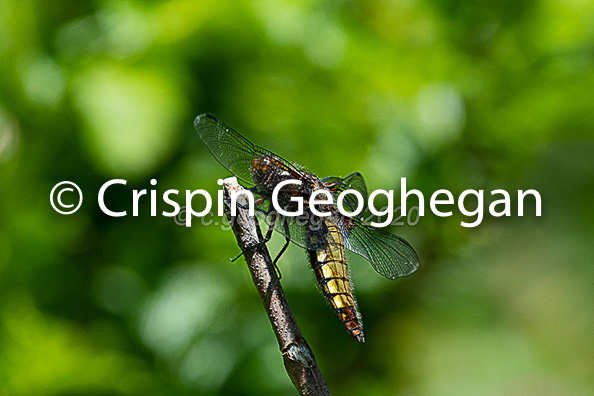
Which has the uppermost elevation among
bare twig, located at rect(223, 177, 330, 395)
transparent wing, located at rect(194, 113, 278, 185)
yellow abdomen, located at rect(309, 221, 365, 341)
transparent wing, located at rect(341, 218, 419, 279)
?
transparent wing, located at rect(194, 113, 278, 185)

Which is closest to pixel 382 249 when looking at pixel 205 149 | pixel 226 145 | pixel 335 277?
pixel 335 277

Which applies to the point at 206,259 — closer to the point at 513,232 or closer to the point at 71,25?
the point at 71,25

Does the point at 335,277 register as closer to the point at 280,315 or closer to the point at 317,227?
the point at 317,227

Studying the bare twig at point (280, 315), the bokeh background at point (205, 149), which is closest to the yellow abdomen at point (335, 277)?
the bare twig at point (280, 315)

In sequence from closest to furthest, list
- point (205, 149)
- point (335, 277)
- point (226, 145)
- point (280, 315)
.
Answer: point (280, 315)
point (335, 277)
point (226, 145)
point (205, 149)

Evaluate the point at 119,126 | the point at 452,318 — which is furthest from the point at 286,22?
the point at 452,318

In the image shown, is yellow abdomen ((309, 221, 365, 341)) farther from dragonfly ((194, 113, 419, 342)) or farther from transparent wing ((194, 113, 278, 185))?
transparent wing ((194, 113, 278, 185))

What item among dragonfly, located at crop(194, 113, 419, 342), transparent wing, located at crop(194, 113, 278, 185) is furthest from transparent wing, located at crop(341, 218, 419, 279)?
transparent wing, located at crop(194, 113, 278, 185)
